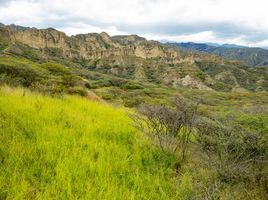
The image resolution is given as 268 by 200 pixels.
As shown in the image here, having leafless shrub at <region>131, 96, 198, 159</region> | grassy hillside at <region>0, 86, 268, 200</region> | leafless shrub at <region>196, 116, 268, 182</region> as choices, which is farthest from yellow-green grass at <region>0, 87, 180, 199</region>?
leafless shrub at <region>196, 116, 268, 182</region>

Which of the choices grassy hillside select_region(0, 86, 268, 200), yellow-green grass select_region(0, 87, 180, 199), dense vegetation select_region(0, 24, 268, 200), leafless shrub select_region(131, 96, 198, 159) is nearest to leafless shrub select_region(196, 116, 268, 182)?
dense vegetation select_region(0, 24, 268, 200)

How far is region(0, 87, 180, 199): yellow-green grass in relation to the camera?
3.48 m

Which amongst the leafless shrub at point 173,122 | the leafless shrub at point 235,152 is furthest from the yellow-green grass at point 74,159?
the leafless shrub at point 235,152

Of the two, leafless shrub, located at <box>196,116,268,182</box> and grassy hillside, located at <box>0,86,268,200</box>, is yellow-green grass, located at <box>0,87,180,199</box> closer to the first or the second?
grassy hillside, located at <box>0,86,268,200</box>

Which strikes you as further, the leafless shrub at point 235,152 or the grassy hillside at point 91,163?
the leafless shrub at point 235,152

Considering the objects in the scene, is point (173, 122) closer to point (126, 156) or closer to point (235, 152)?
point (235, 152)

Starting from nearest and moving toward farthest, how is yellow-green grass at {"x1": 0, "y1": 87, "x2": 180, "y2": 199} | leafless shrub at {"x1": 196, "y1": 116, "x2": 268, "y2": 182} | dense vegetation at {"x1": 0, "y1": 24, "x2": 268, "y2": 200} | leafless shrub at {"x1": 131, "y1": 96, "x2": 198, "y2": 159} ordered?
yellow-green grass at {"x1": 0, "y1": 87, "x2": 180, "y2": 199}, dense vegetation at {"x1": 0, "y1": 24, "x2": 268, "y2": 200}, leafless shrub at {"x1": 196, "y1": 116, "x2": 268, "y2": 182}, leafless shrub at {"x1": 131, "y1": 96, "x2": 198, "y2": 159}

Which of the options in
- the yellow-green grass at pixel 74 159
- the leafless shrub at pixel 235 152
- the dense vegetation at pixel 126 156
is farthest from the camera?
the leafless shrub at pixel 235 152

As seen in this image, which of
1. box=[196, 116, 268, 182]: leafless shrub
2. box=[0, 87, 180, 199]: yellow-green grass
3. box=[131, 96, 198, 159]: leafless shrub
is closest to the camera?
box=[0, 87, 180, 199]: yellow-green grass

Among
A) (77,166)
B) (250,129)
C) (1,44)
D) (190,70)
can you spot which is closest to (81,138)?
(77,166)

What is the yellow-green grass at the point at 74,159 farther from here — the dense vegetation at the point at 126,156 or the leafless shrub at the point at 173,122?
the leafless shrub at the point at 173,122

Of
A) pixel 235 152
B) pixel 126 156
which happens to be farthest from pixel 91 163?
pixel 235 152

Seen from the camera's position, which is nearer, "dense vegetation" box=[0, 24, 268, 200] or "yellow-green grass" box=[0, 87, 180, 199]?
"yellow-green grass" box=[0, 87, 180, 199]

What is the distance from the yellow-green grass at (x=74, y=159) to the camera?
3480mm
